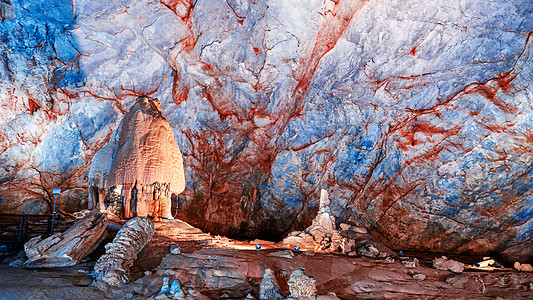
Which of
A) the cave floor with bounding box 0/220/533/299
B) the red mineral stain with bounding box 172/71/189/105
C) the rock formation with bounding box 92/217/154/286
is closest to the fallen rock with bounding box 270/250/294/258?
the cave floor with bounding box 0/220/533/299

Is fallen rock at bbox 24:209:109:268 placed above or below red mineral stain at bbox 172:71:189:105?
below

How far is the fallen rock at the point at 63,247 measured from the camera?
5223 millimetres

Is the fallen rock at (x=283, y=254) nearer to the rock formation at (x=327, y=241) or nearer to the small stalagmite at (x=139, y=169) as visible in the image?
the rock formation at (x=327, y=241)

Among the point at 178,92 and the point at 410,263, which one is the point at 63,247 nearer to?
the point at 410,263

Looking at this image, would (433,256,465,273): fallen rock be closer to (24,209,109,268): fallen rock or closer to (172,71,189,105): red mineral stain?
(24,209,109,268): fallen rock

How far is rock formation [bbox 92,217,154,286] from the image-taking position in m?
4.70

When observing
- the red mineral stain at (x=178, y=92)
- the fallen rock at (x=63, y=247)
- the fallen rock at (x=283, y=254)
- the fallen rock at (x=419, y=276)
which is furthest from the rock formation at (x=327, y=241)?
the red mineral stain at (x=178, y=92)

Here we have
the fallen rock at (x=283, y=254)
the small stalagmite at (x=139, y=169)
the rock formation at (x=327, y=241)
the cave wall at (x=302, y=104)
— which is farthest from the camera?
the cave wall at (x=302, y=104)

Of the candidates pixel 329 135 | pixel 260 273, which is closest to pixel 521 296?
pixel 260 273

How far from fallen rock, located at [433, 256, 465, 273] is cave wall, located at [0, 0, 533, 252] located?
4102 mm

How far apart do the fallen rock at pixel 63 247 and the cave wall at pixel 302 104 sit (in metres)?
8.59

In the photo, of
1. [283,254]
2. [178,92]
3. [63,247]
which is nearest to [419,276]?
[283,254]

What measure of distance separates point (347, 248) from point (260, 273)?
13.3ft

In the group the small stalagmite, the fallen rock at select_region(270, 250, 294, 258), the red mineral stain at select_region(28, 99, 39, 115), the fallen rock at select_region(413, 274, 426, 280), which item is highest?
the red mineral stain at select_region(28, 99, 39, 115)
